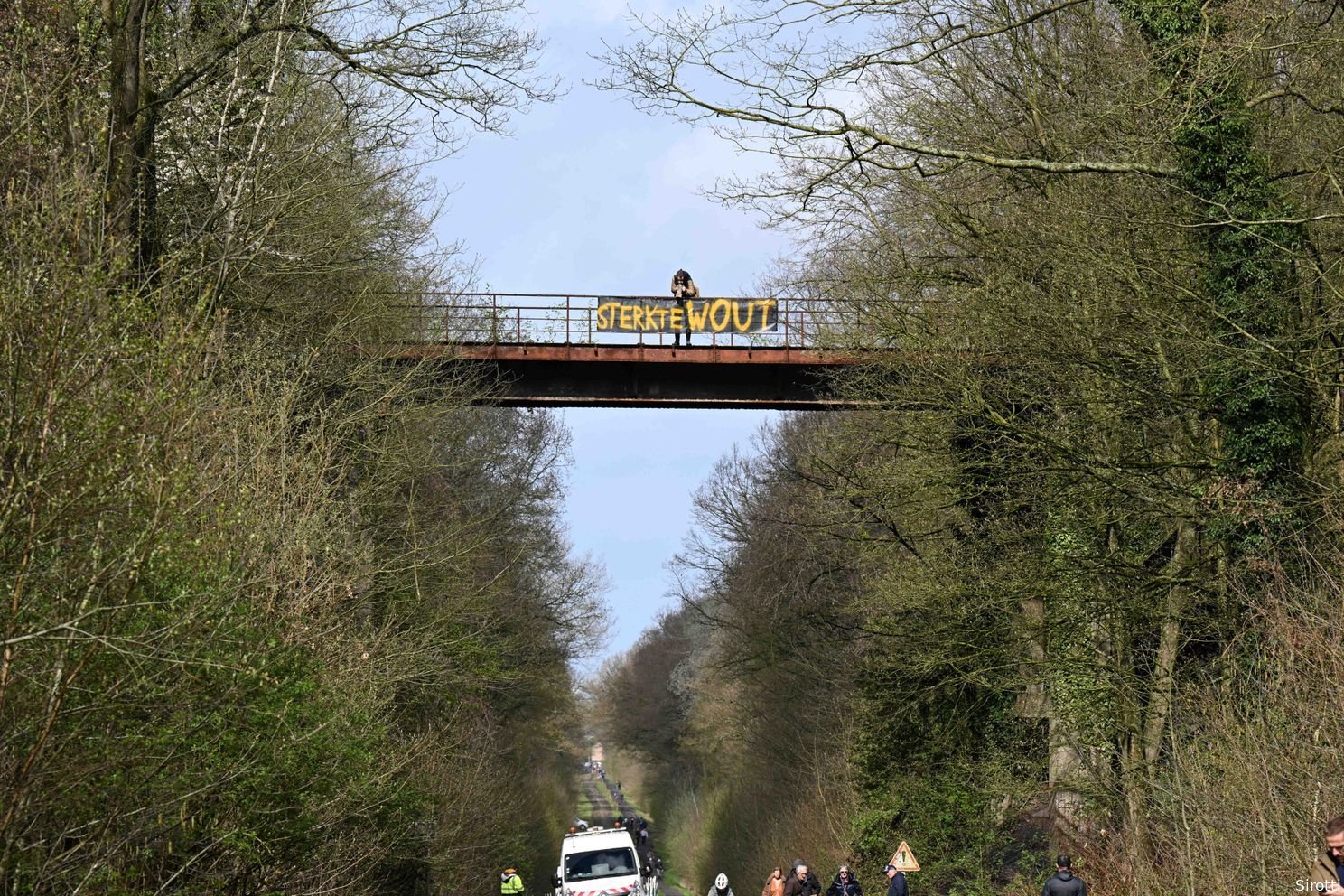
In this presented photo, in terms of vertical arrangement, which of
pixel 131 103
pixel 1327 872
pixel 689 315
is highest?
pixel 131 103

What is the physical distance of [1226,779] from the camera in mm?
13727

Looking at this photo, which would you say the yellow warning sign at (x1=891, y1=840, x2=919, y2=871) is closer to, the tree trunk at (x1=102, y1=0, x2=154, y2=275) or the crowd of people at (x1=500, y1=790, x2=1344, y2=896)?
the crowd of people at (x1=500, y1=790, x2=1344, y2=896)

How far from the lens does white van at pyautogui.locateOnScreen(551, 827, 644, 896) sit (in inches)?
1012

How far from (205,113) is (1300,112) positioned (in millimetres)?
13501

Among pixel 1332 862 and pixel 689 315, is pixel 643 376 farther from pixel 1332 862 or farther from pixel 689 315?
pixel 1332 862

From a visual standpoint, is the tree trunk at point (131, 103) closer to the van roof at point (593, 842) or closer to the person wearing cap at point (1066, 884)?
the person wearing cap at point (1066, 884)

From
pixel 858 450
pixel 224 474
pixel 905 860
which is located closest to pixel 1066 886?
pixel 905 860

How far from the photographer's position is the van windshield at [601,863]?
2619 centimetres

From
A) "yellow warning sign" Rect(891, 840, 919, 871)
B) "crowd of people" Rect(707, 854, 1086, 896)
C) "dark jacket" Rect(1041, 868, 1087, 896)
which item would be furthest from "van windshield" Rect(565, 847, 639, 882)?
"dark jacket" Rect(1041, 868, 1087, 896)

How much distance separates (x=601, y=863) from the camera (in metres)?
26.4

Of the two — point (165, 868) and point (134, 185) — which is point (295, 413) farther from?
point (165, 868)

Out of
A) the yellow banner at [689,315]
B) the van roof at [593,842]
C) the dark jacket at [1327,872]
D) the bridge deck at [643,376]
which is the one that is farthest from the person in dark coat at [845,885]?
the yellow banner at [689,315]

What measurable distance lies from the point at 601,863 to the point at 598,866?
0.24ft

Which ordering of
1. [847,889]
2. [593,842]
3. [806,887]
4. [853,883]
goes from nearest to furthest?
[847,889]
[853,883]
[806,887]
[593,842]
